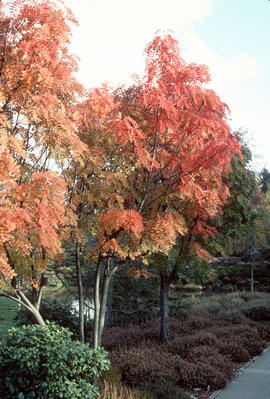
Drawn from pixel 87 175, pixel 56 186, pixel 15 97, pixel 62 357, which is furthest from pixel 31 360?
pixel 15 97

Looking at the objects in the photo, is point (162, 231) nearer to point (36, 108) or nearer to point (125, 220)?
point (125, 220)

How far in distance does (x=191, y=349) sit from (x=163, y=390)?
A: 2365 millimetres

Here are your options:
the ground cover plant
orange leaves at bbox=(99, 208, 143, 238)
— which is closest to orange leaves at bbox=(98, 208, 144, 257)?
orange leaves at bbox=(99, 208, 143, 238)

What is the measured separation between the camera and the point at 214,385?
6773 mm

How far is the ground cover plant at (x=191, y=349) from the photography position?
22.8 feet

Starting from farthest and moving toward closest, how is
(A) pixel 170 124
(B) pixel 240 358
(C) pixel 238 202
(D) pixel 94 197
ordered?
(C) pixel 238 202
(B) pixel 240 358
(D) pixel 94 197
(A) pixel 170 124

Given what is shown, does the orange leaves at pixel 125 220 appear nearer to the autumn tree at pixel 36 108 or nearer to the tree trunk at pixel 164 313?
the autumn tree at pixel 36 108

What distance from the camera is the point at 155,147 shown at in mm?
5875

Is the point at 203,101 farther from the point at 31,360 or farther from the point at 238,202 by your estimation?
the point at 31,360

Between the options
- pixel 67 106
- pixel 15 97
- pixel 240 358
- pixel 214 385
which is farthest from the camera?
pixel 240 358

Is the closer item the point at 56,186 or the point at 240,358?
the point at 56,186

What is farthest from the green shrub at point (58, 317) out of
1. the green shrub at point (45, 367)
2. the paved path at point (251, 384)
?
the green shrub at point (45, 367)

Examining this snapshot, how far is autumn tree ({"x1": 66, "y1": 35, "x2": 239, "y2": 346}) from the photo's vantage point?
17.5 feet

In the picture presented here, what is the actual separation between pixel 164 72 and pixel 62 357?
4.46m
